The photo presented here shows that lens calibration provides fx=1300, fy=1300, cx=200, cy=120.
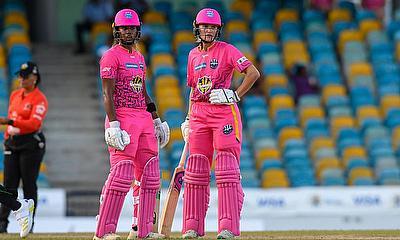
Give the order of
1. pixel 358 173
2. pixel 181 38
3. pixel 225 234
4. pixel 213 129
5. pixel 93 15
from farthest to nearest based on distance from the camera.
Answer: pixel 93 15 < pixel 181 38 < pixel 358 173 < pixel 213 129 < pixel 225 234

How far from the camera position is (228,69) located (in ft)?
38.7

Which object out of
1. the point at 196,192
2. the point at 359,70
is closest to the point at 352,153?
the point at 359,70

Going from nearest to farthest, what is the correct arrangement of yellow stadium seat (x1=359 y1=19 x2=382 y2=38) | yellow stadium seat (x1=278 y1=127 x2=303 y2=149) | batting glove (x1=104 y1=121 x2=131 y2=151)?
batting glove (x1=104 y1=121 x2=131 y2=151) → yellow stadium seat (x1=278 y1=127 x2=303 y2=149) → yellow stadium seat (x1=359 y1=19 x2=382 y2=38)

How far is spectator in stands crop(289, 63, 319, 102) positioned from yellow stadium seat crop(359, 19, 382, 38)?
1.72 meters

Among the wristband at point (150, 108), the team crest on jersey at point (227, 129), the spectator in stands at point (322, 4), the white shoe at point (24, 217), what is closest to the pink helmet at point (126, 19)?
the wristband at point (150, 108)

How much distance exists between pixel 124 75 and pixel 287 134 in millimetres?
8713

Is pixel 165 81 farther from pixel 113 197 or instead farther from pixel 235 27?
pixel 113 197

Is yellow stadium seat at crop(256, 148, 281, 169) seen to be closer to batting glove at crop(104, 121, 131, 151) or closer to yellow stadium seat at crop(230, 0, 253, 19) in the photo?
yellow stadium seat at crop(230, 0, 253, 19)

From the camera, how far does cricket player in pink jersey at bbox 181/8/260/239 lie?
1164 cm

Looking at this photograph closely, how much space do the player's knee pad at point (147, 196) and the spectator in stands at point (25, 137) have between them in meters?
2.43

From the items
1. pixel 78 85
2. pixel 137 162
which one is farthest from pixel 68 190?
pixel 137 162

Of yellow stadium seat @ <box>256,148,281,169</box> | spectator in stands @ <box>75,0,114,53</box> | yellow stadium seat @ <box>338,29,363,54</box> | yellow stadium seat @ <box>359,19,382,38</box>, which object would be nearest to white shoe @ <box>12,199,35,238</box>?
yellow stadium seat @ <box>256,148,281,169</box>

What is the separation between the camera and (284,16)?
22469 mm

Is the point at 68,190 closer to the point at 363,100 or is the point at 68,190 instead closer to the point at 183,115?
the point at 183,115
